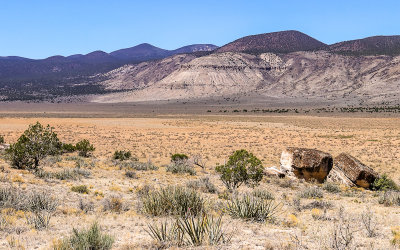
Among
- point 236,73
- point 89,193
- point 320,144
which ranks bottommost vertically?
point 320,144

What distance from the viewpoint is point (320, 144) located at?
3225cm

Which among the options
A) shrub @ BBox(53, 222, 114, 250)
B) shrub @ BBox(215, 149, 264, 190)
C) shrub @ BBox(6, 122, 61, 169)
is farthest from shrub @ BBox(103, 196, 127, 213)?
shrub @ BBox(6, 122, 61, 169)

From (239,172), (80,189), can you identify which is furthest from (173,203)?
(239,172)

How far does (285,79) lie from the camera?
501 feet

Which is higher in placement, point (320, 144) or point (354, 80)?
point (354, 80)

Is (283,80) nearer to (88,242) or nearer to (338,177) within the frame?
(338,177)

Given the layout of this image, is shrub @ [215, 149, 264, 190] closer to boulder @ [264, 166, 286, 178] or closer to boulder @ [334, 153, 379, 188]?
boulder @ [264, 166, 286, 178]

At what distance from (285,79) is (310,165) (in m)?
142

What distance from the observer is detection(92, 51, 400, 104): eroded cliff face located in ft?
411

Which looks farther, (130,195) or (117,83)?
(117,83)

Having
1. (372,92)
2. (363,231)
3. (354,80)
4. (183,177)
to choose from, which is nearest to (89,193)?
(183,177)

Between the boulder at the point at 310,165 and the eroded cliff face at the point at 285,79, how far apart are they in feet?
339

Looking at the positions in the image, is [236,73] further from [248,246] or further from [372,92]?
[248,246]

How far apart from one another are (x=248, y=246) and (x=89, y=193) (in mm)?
6916
